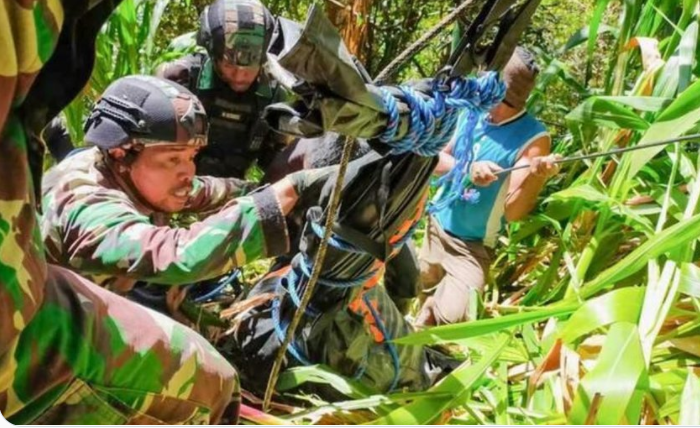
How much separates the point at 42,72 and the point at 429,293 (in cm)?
184

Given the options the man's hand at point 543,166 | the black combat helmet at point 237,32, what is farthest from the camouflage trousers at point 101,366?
the black combat helmet at point 237,32

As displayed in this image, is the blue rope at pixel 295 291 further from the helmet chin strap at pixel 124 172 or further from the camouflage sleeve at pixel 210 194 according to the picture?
the camouflage sleeve at pixel 210 194

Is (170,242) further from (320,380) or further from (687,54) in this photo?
(687,54)

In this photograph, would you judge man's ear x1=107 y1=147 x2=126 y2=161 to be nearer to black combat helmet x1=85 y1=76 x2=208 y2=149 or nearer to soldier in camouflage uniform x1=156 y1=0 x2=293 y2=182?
black combat helmet x1=85 y1=76 x2=208 y2=149

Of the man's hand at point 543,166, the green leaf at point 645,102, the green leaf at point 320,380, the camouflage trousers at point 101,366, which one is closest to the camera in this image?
→ the camouflage trousers at point 101,366

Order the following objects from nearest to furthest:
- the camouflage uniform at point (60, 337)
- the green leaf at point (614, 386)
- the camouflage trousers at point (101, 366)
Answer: the camouflage uniform at point (60, 337)
the camouflage trousers at point (101, 366)
the green leaf at point (614, 386)

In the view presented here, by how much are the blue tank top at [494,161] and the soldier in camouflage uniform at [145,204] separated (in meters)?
0.98

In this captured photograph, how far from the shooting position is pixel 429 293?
258cm

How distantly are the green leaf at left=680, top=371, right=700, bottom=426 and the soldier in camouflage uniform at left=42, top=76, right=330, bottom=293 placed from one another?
24.5 inches

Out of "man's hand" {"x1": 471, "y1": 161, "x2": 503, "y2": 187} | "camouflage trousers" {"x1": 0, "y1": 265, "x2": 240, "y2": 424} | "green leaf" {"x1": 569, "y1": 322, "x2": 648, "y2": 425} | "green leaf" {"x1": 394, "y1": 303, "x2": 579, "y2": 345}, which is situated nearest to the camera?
"camouflage trousers" {"x1": 0, "y1": 265, "x2": 240, "y2": 424}

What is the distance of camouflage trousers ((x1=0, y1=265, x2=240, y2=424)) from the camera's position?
3.01ft

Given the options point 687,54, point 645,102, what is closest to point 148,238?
point 645,102

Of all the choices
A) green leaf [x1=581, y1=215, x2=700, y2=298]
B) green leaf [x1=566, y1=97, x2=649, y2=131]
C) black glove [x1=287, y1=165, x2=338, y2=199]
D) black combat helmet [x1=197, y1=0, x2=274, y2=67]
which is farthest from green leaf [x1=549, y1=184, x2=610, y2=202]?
black combat helmet [x1=197, y1=0, x2=274, y2=67]

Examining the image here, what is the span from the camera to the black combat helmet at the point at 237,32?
7.48ft
